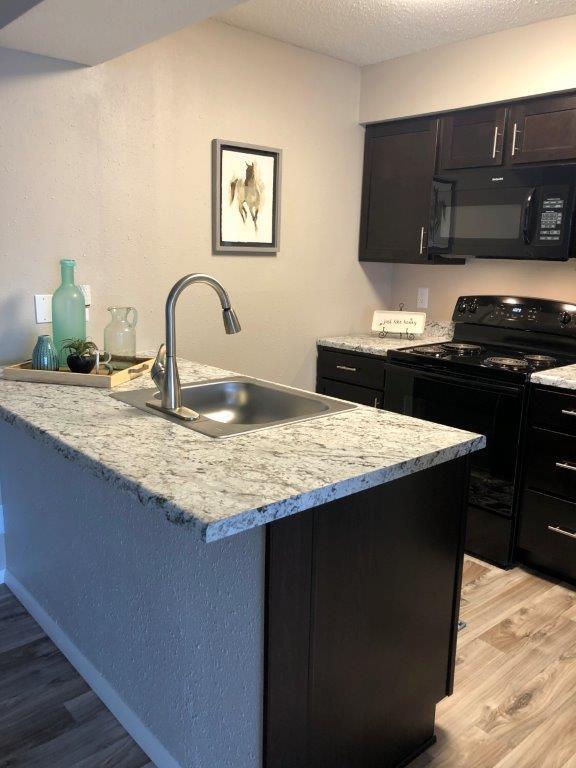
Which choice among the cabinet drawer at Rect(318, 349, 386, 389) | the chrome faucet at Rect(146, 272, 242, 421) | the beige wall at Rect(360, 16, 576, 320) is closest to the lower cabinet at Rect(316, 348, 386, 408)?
the cabinet drawer at Rect(318, 349, 386, 389)

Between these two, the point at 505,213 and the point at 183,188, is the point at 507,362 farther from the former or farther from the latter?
the point at 183,188

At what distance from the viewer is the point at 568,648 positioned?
2.15 meters

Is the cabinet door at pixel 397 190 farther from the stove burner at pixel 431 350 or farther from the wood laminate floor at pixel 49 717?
the wood laminate floor at pixel 49 717

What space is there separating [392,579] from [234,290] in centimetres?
186

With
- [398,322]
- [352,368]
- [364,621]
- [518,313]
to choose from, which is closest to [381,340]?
[398,322]

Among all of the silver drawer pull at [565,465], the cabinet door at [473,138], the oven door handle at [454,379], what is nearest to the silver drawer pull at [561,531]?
the silver drawer pull at [565,465]

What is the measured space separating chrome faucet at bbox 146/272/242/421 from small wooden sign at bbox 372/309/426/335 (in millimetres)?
1929

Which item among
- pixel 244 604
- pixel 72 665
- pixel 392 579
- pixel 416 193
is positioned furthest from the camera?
pixel 416 193

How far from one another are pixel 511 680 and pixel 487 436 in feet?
3.23

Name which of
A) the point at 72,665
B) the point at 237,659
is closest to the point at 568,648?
the point at 237,659

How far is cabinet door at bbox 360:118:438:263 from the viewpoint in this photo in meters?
3.16

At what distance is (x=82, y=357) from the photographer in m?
2.10

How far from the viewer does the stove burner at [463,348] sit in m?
3.01

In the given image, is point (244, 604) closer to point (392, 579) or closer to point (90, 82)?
point (392, 579)
